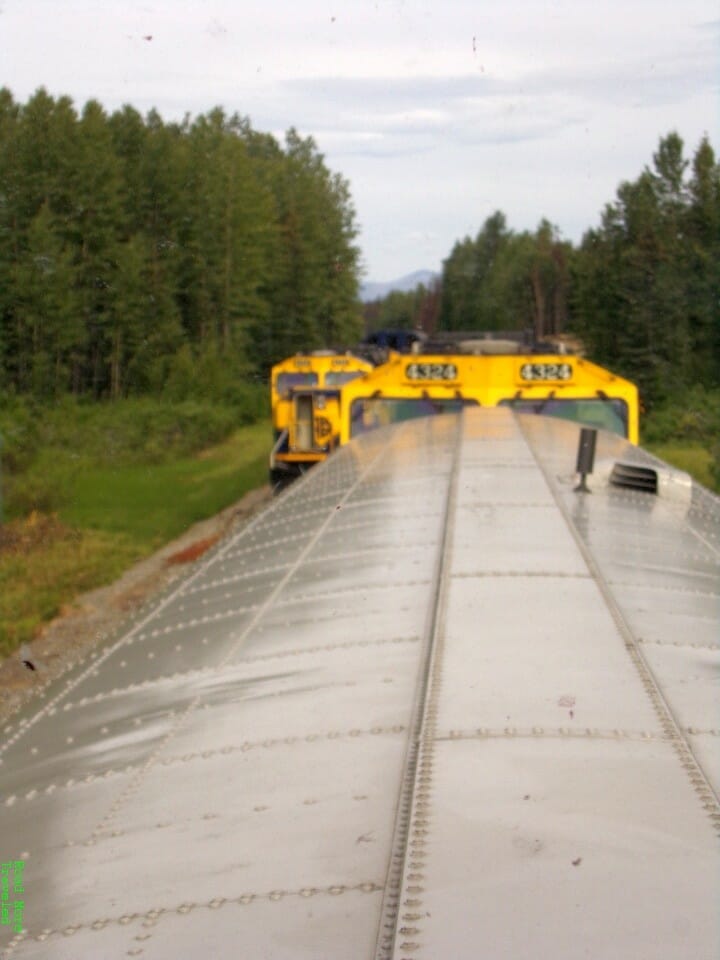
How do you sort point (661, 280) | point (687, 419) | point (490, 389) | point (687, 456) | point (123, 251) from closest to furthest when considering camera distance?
point (490, 389), point (123, 251), point (687, 456), point (687, 419), point (661, 280)

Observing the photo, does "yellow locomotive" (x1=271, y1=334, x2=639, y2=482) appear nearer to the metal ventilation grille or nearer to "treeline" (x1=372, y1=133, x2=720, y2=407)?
the metal ventilation grille

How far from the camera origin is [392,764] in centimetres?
386

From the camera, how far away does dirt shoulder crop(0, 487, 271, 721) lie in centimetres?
1317

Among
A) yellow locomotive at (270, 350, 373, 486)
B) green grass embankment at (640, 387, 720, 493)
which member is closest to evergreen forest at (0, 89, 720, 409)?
green grass embankment at (640, 387, 720, 493)

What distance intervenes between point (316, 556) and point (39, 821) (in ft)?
11.8

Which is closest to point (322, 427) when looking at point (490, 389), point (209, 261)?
point (209, 261)

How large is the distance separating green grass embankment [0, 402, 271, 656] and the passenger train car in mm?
9625

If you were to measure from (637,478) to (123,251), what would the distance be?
29.2 feet

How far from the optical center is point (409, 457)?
11500 millimetres

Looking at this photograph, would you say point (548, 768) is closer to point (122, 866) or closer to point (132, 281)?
point (122, 866)

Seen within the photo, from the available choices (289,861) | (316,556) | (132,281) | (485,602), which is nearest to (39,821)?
(289,861)

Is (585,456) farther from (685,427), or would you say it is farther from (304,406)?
(685,427)

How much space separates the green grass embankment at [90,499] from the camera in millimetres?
18438

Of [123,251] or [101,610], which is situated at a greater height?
[123,251]
